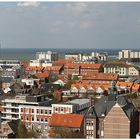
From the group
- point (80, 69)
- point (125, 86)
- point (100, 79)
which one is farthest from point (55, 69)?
point (125, 86)

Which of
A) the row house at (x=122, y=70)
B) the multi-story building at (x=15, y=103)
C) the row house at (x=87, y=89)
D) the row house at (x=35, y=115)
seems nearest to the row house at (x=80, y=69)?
the row house at (x=122, y=70)

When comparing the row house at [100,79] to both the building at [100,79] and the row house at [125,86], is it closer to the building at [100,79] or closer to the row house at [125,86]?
the building at [100,79]

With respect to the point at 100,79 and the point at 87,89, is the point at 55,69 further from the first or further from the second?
the point at 87,89

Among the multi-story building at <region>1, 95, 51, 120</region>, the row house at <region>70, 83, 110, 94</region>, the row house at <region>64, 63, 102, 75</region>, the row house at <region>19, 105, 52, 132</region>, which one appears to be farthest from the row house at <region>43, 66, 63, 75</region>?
the row house at <region>19, 105, 52, 132</region>

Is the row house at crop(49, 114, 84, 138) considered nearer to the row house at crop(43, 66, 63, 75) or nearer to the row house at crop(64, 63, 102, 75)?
the row house at crop(43, 66, 63, 75)

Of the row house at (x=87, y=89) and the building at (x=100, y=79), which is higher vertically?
the building at (x=100, y=79)

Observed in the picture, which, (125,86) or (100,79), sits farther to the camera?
(100,79)
